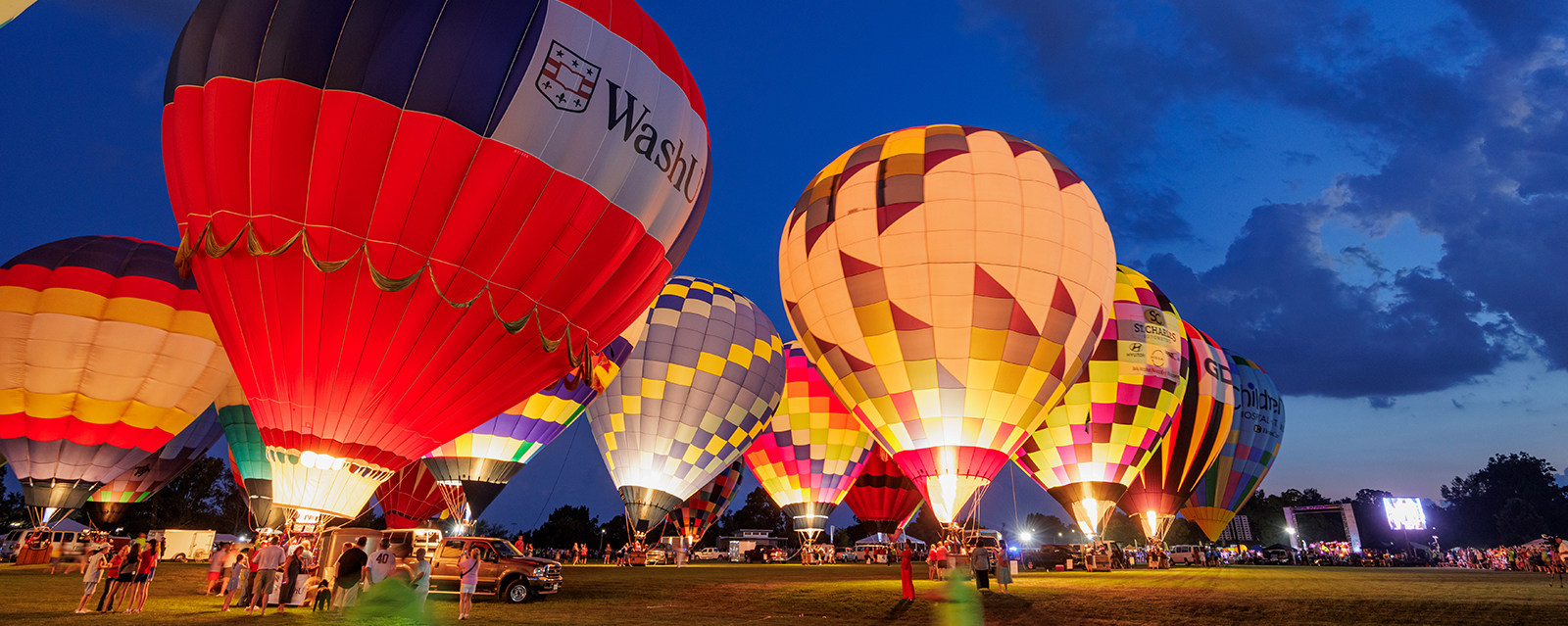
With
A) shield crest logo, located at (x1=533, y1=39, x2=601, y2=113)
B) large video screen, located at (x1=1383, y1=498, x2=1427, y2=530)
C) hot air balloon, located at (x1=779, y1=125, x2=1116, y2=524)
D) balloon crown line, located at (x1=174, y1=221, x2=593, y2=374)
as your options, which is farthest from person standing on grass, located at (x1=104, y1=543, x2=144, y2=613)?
large video screen, located at (x1=1383, y1=498, x2=1427, y2=530)

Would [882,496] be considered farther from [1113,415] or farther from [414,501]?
[414,501]

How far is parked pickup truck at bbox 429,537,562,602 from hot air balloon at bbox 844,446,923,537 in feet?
68.6

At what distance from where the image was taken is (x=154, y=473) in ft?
74.6

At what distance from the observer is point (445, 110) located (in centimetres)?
842

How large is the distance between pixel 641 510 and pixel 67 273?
1461cm

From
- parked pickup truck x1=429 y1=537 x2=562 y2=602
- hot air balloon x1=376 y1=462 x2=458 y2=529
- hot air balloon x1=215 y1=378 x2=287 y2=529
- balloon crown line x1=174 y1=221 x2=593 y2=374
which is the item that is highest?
balloon crown line x1=174 y1=221 x2=593 y2=374

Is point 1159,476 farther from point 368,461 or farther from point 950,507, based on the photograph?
point 368,461

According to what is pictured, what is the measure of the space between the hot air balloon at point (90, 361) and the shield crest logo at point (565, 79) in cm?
1442

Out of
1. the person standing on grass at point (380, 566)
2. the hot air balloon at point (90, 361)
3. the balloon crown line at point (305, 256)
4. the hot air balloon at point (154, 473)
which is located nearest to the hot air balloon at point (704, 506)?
the hot air balloon at point (154, 473)

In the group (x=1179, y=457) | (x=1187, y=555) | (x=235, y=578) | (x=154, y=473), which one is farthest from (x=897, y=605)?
(x=1187, y=555)

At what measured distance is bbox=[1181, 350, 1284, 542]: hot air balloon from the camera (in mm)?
30078

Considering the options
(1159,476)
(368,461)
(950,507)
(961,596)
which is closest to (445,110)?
(368,461)

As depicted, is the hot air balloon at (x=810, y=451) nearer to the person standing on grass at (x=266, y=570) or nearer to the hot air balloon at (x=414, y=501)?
the hot air balloon at (x=414, y=501)

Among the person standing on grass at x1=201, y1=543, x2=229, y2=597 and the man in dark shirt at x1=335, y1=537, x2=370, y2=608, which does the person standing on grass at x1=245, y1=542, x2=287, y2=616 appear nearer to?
the man in dark shirt at x1=335, y1=537, x2=370, y2=608
